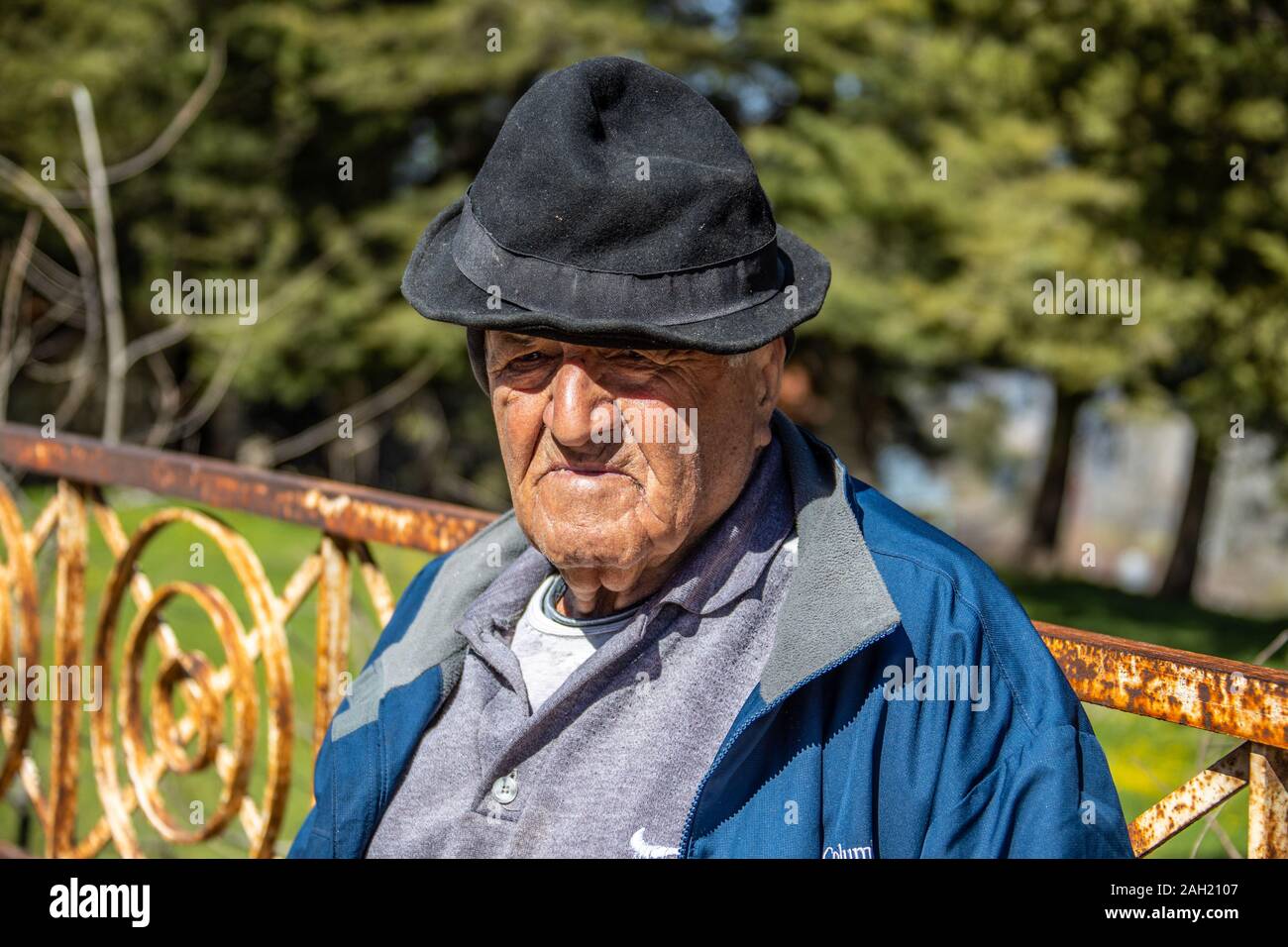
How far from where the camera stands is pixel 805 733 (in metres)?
1.54

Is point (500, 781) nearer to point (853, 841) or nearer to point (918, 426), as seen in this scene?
point (853, 841)

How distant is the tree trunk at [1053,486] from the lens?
611 inches

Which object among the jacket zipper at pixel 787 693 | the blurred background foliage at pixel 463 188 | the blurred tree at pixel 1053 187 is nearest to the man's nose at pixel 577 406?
the jacket zipper at pixel 787 693

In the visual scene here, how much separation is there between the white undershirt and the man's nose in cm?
30

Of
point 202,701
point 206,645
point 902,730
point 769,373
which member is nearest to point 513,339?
point 769,373

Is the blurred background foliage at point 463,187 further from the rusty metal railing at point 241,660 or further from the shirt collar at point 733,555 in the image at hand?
the shirt collar at point 733,555

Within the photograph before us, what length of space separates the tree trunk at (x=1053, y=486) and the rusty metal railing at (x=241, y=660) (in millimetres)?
13896

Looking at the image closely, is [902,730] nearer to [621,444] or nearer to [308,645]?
[621,444]

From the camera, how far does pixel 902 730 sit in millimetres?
1494

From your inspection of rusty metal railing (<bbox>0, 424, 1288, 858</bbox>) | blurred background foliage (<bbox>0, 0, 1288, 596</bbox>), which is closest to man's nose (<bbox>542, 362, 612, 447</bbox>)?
rusty metal railing (<bbox>0, 424, 1288, 858</bbox>)

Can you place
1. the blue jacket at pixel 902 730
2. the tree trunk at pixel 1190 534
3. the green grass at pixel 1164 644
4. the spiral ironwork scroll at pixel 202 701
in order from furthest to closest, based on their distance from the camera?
the tree trunk at pixel 1190 534
the green grass at pixel 1164 644
the spiral ironwork scroll at pixel 202 701
the blue jacket at pixel 902 730
